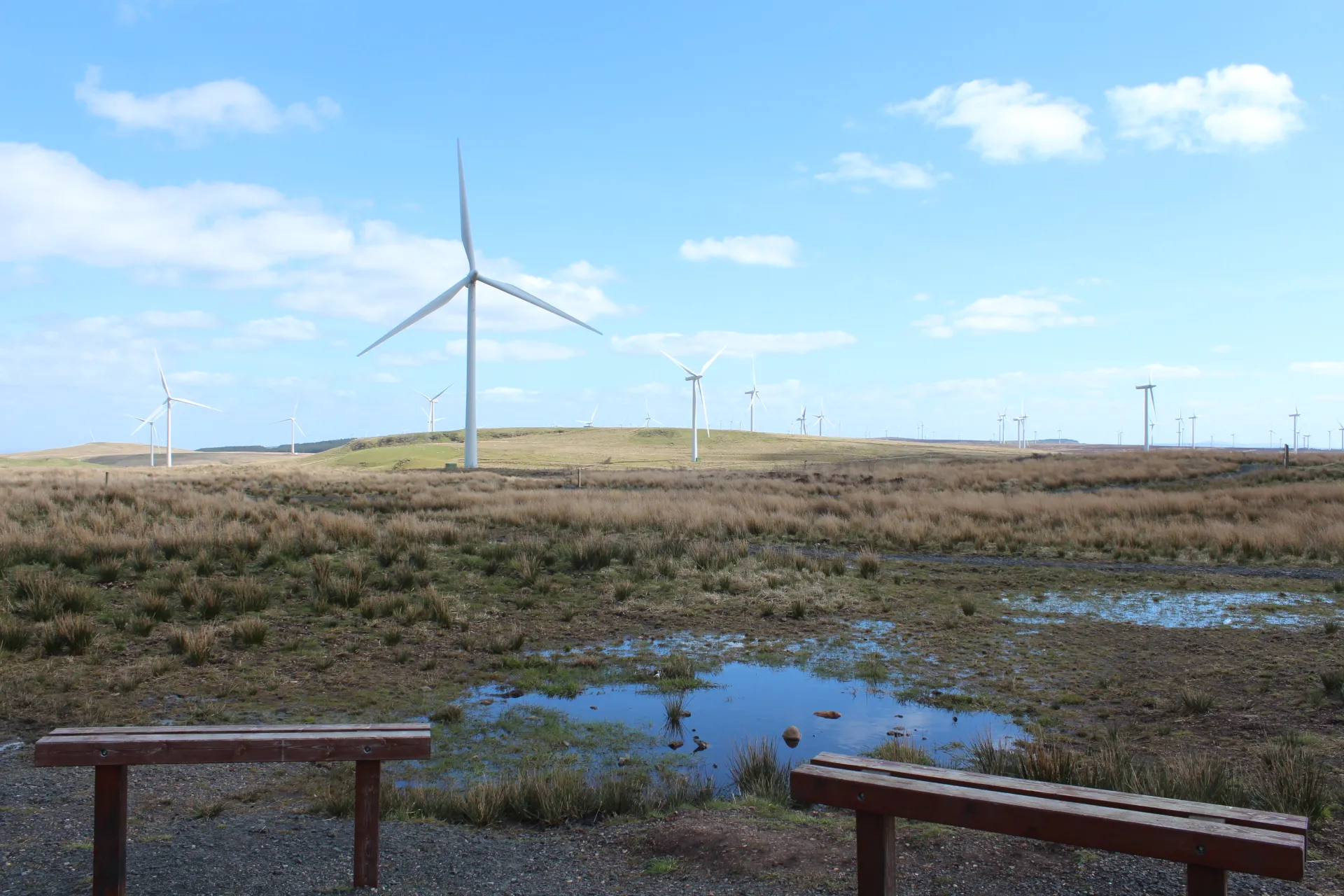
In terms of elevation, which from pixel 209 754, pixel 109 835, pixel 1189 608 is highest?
pixel 209 754

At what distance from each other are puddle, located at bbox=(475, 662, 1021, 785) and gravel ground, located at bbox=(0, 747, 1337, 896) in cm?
177

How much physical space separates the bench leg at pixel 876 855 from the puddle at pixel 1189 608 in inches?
415

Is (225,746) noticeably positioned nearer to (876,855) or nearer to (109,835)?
(109,835)

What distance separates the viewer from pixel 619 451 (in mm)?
119875

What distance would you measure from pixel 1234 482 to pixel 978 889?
4405 centimetres

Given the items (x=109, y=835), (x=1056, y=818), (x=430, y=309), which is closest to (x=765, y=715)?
(x=1056, y=818)

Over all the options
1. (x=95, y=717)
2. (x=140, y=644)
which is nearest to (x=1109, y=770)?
(x=95, y=717)

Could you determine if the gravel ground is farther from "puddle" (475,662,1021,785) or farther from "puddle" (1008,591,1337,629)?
"puddle" (1008,591,1337,629)

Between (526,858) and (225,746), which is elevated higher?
(225,746)

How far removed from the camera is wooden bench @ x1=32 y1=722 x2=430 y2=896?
4938 mm

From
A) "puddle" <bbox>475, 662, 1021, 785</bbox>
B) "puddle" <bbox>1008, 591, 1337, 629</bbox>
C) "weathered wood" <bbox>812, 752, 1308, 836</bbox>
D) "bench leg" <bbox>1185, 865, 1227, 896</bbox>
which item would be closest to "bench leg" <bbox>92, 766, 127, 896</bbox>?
"weathered wood" <bbox>812, 752, 1308, 836</bbox>

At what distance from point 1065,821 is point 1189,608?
13.2 m

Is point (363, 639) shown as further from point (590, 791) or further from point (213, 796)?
point (590, 791)

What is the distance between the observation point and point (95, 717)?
886 centimetres
